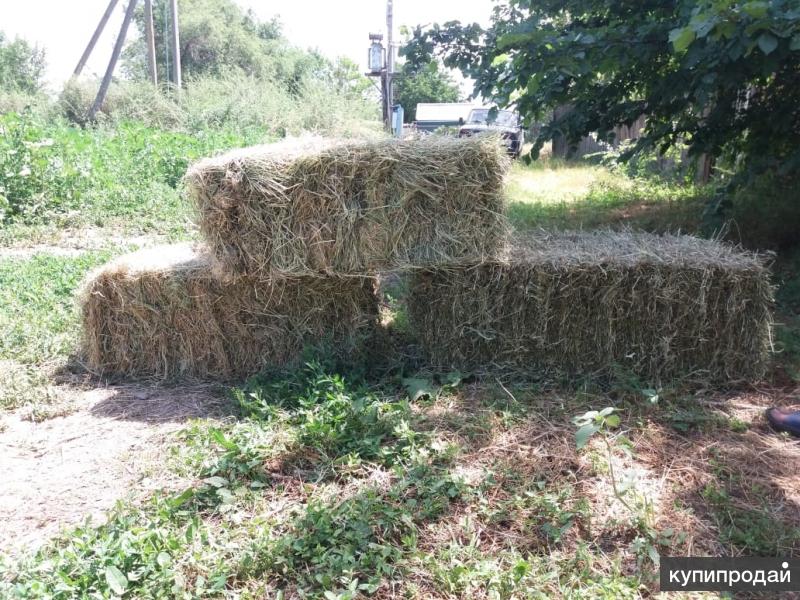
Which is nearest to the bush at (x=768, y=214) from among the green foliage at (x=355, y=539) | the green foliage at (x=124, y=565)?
the green foliage at (x=355, y=539)

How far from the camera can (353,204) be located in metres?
3.81

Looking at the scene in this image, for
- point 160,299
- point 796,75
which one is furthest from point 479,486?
point 796,75

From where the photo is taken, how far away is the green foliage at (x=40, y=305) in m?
4.59

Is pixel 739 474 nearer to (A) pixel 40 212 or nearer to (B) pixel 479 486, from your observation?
(B) pixel 479 486

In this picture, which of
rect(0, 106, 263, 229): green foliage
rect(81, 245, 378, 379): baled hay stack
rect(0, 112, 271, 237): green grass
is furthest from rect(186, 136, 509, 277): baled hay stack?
rect(0, 106, 263, 229): green foliage

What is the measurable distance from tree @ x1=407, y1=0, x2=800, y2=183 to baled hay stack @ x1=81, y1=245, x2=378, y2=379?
6.90ft

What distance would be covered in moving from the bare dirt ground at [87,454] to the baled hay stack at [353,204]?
0.98 m

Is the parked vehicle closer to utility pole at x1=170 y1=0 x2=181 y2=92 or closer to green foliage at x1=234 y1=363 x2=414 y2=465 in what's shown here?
utility pole at x1=170 y1=0 x2=181 y2=92

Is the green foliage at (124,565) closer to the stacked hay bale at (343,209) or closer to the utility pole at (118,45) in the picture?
the stacked hay bale at (343,209)

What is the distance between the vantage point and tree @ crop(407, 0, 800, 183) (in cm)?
453

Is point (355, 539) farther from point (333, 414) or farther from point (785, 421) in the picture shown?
point (785, 421)

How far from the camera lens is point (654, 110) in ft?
19.4

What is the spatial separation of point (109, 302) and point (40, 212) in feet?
14.2

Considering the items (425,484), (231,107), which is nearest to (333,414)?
(425,484)
